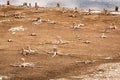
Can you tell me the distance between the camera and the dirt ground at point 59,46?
140ft

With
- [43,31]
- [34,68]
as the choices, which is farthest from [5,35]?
[34,68]

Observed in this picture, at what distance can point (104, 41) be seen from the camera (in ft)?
186

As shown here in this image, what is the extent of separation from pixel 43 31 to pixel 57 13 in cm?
1343

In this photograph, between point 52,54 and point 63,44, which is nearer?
point 52,54

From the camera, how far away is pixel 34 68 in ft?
143

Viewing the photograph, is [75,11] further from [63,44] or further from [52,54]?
[52,54]

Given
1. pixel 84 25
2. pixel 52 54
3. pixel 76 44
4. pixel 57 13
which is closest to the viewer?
pixel 52 54

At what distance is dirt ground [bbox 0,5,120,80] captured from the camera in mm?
42688

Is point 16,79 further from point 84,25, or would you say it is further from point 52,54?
point 84,25

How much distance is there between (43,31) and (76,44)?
9.67 meters

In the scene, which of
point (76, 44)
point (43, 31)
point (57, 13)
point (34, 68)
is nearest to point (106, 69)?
point (34, 68)

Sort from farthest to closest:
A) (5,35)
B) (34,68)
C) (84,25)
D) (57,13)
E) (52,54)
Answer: (57,13) < (84,25) < (5,35) < (52,54) < (34,68)

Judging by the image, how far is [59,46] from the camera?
178 feet

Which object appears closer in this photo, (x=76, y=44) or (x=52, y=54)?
(x=52, y=54)
